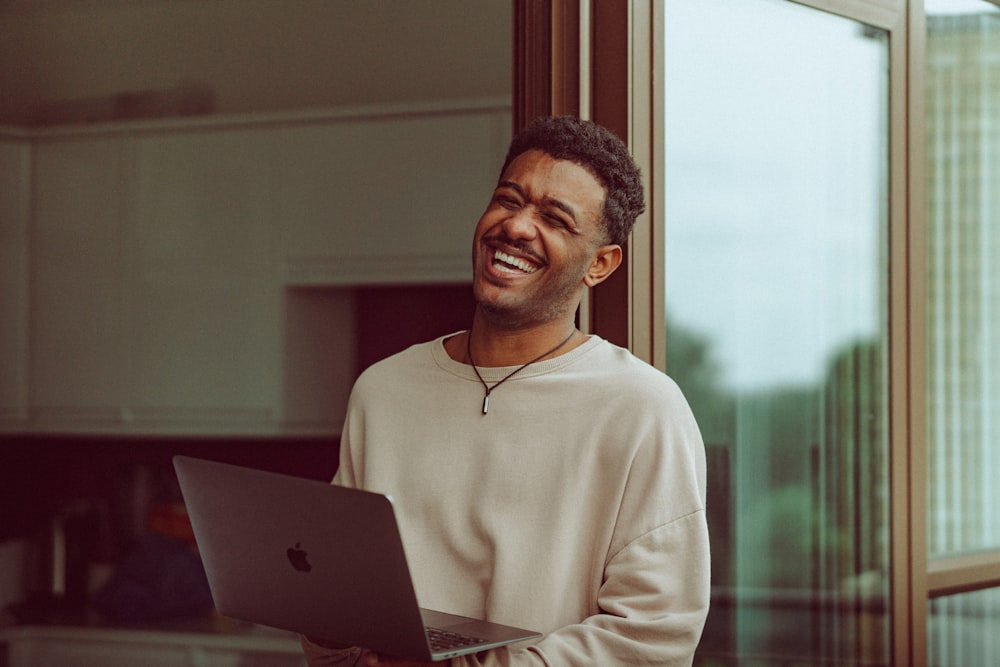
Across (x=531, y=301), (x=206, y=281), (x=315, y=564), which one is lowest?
(x=315, y=564)

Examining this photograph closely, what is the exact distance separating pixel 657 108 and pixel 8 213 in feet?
9.42

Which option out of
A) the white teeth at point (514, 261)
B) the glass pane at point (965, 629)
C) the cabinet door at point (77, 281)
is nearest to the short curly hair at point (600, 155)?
the white teeth at point (514, 261)

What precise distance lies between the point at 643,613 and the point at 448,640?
0.25 meters

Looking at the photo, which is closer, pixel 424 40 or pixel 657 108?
pixel 657 108

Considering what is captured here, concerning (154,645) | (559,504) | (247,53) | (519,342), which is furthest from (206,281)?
(559,504)

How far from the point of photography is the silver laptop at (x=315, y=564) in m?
1.12

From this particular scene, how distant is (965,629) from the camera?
2.19m

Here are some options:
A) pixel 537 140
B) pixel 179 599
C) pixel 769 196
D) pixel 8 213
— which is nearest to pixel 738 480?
pixel 769 196

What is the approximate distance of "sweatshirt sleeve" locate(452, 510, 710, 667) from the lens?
1.27m

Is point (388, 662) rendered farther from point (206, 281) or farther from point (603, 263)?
point (206, 281)

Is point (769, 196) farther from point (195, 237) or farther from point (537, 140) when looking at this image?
point (195, 237)

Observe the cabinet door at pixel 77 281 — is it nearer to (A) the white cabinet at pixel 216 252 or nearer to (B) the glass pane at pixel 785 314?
(A) the white cabinet at pixel 216 252

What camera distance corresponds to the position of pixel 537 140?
4.71 ft

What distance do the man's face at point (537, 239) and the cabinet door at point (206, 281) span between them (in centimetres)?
222
